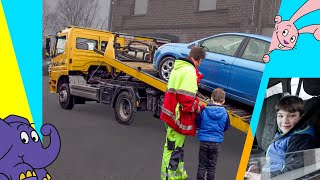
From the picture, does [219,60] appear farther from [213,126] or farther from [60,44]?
[60,44]

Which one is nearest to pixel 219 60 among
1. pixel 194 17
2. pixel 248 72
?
pixel 248 72

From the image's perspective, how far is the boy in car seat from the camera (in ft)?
7.27

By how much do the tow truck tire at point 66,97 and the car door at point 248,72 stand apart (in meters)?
6.12

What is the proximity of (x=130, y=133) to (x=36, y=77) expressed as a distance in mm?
5249

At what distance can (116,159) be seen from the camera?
5.49 meters

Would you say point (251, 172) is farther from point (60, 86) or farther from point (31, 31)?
point (60, 86)

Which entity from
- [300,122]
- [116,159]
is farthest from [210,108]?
[116,159]

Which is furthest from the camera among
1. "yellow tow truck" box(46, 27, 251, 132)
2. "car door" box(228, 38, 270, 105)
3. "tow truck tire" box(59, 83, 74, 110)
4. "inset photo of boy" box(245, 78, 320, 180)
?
"tow truck tire" box(59, 83, 74, 110)

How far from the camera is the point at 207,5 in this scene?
26.8 ft

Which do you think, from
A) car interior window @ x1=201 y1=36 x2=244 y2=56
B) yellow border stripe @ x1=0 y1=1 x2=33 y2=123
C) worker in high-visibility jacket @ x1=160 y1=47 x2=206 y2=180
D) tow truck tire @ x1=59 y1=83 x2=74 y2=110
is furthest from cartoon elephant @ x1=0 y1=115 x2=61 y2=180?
tow truck tire @ x1=59 y1=83 x2=74 y2=110

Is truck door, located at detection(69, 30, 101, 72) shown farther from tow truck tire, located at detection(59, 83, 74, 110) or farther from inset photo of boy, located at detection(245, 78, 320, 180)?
inset photo of boy, located at detection(245, 78, 320, 180)

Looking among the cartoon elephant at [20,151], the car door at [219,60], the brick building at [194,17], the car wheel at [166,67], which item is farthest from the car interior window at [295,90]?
the car wheel at [166,67]

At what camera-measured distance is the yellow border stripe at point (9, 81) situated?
226cm

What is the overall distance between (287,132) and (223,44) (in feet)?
12.6
